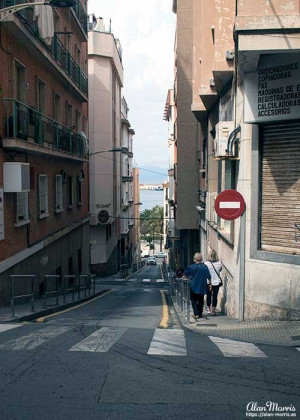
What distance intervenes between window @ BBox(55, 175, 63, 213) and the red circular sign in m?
12.7

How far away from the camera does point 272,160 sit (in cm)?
1048

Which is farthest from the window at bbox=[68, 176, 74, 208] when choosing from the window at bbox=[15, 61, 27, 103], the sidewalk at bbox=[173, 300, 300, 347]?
the sidewalk at bbox=[173, 300, 300, 347]

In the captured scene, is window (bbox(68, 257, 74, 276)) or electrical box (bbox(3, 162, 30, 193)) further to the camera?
window (bbox(68, 257, 74, 276))

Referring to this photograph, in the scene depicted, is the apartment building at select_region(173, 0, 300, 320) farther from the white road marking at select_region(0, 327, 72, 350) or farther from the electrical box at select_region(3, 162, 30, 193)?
the electrical box at select_region(3, 162, 30, 193)

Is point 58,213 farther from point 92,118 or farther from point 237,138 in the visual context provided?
point 92,118

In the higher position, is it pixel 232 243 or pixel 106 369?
pixel 232 243

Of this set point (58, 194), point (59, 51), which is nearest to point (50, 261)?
point (58, 194)

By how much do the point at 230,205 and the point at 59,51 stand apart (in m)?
14.1

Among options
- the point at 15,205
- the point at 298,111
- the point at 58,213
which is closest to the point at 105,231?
the point at 58,213

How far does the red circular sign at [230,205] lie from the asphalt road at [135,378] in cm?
272

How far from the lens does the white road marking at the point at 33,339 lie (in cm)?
765

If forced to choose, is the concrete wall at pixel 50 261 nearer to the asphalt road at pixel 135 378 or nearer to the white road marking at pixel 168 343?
the asphalt road at pixel 135 378

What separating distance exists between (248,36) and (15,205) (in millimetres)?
8862

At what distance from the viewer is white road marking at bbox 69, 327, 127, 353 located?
7.59 meters
